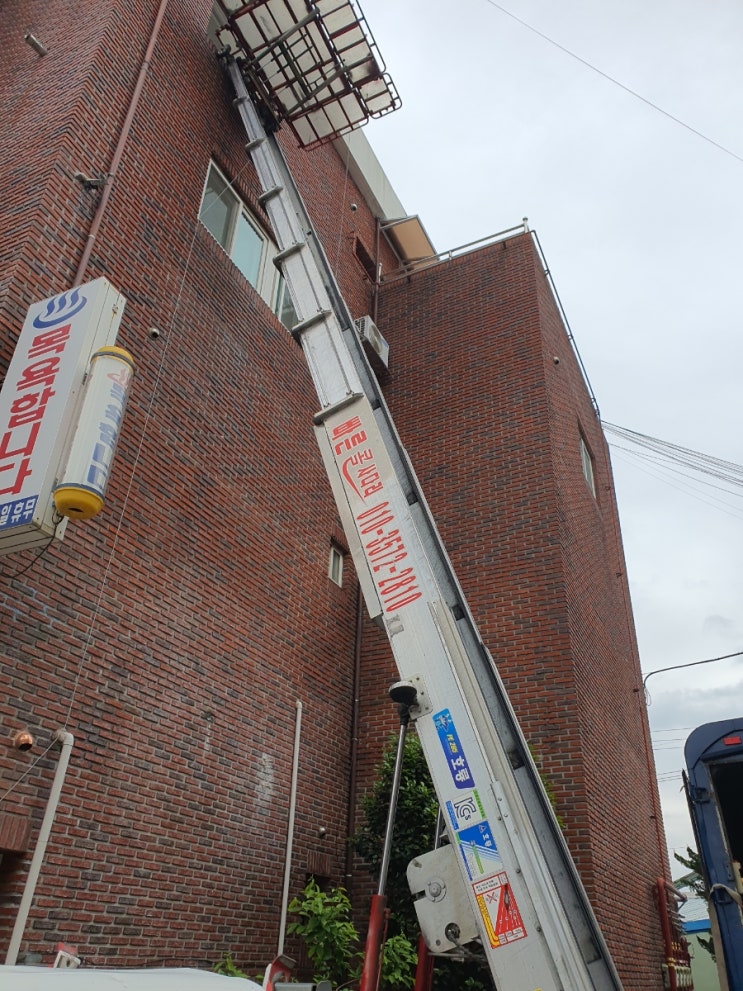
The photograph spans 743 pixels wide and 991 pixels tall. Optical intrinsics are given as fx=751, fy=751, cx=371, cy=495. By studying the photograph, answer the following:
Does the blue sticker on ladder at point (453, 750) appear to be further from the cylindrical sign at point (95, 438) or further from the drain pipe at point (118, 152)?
the drain pipe at point (118, 152)

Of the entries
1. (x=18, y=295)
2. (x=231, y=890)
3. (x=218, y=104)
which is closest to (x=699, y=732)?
(x=231, y=890)

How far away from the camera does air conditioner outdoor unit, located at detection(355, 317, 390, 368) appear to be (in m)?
12.0

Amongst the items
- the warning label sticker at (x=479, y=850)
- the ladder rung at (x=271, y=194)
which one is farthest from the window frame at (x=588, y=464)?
the warning label sticker at (x=479, y=850)

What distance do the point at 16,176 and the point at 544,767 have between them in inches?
307

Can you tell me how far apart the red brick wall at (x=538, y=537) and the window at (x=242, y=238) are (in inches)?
107

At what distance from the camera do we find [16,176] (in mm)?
6809

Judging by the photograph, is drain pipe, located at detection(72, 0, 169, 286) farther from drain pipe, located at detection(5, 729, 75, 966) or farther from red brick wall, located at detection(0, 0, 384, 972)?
drain pipe, located at detection(5, 729, 75, 966)

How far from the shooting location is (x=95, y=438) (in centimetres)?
470

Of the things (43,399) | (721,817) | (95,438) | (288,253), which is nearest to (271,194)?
(288,253)

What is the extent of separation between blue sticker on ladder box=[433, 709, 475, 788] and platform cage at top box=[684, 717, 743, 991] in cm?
227

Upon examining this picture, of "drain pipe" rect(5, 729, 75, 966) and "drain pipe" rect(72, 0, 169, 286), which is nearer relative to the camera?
"drain pipe" rect(5, 729, 75, 966)

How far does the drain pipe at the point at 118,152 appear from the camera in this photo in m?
6.60

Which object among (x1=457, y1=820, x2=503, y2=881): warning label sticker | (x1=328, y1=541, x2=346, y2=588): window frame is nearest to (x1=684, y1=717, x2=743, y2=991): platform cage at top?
(x1=457, y1=820, x2=503, y2=881): warning label sticker

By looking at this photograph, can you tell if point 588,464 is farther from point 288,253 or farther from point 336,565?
point 288,253
